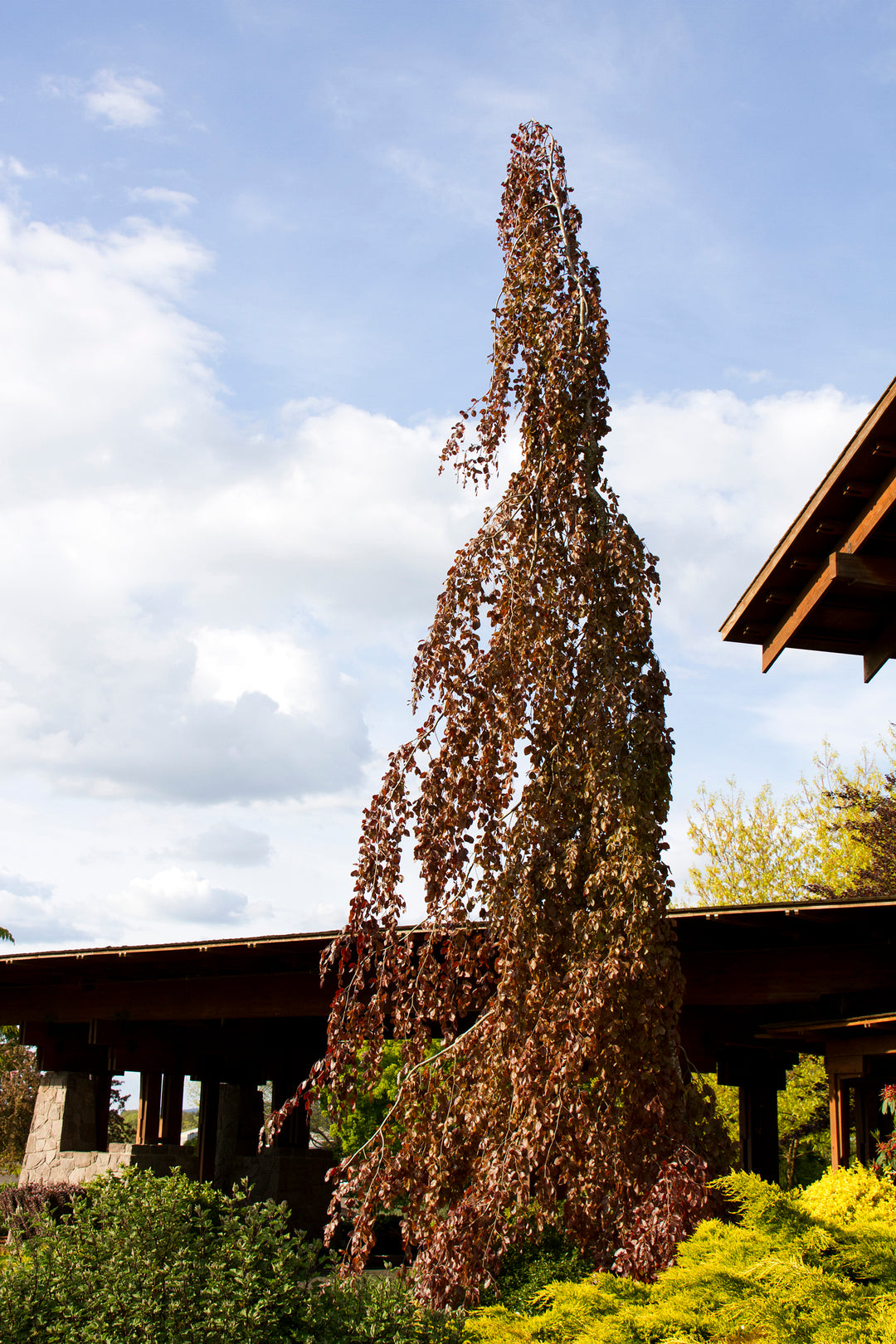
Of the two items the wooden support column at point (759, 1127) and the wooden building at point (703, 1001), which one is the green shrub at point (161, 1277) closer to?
the wooden building at point (703, 1001)

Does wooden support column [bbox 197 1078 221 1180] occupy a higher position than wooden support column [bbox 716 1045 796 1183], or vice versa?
wooden support column [bbox 716 1045 796 1183]

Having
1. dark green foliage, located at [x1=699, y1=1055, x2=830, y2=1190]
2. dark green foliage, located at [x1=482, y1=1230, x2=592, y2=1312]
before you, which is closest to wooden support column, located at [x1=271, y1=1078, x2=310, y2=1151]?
dark green foliage, located at [x1=482, y1=1230, x2=592, y2=1312]

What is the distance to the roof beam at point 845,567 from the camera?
18.9ft

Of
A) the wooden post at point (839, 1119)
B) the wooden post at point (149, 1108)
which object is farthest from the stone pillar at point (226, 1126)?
the wooden post at point (839, 1119)

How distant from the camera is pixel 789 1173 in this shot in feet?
61.5

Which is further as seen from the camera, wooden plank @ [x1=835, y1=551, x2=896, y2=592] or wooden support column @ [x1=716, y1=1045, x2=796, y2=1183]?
wooden support column @ [x1=716, y1=1045, x2=796, y2=1183]

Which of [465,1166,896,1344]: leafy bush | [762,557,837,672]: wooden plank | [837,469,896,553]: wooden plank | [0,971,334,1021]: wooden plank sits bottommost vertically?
[465,1166,896,1344]: leafy bush

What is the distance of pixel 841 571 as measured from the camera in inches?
234

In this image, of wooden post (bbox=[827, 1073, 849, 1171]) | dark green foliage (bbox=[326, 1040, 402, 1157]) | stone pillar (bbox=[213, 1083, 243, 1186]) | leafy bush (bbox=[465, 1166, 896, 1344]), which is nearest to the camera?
leafy bush (bbox=[465, 1166, 896, 1344])

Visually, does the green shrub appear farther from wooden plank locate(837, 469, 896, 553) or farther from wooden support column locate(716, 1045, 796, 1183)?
wooden support column locate(716, 1045, 796, 1183)

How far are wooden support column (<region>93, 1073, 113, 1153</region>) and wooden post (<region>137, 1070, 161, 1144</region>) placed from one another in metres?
1.69

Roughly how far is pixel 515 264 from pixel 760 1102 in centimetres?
823

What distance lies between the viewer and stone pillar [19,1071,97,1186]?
38.9 feet

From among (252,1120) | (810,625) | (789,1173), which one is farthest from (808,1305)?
(789,1173)
